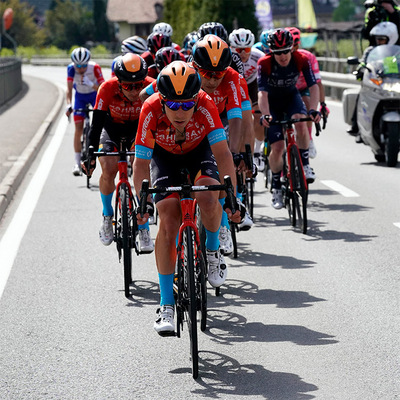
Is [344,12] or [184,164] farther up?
[184,164]

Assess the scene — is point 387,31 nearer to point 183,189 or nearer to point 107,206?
point 107,206

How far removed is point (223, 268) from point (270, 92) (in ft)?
14.6

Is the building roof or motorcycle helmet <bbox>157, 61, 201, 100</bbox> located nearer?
motorcycle helmet <bbox>157, 61, 201, 100</bbox>

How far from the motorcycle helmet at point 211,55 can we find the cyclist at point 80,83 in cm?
788

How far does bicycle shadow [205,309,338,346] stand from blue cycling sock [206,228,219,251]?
50cm

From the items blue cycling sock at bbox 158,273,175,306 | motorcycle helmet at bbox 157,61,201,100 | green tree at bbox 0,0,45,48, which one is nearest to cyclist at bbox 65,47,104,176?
blue cycling sock at bbox 158,273,175,306

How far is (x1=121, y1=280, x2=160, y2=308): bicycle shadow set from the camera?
781 cm

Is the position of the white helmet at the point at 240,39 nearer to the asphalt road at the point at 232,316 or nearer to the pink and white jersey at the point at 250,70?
the pink and white jersey at the point at 250,70

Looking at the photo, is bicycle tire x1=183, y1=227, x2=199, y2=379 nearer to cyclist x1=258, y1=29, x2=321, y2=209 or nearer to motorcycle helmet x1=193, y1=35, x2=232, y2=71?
motorcycle helmet x1=193, y1=35, x2=232, y2=71

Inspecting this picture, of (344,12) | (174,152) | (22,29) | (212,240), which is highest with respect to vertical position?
(174,152)

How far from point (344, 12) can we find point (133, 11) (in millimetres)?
75894

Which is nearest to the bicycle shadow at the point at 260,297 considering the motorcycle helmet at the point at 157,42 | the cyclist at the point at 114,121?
the cyclist at the point at 114,121

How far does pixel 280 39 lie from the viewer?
1071 centimetres

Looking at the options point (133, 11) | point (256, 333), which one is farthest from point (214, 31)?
point (133, 11)
